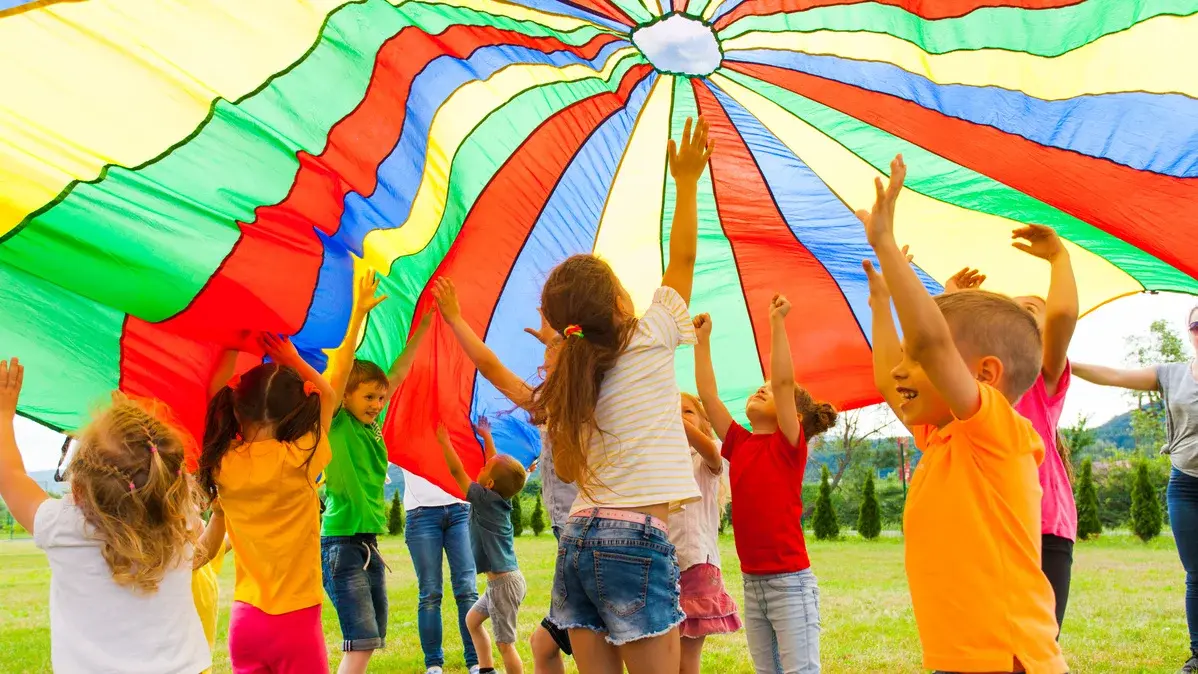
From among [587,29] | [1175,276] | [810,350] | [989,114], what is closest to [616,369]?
[587,29]

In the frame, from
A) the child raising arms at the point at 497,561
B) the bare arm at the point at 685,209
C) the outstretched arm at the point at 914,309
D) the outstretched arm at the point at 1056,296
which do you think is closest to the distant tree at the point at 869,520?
the child raising arms at the point at 497,561

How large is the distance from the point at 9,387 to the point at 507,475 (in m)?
2.37

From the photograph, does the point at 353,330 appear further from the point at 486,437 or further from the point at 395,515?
the point at 395,515

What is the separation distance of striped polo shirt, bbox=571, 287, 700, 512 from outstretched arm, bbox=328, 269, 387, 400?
1021 millimetres

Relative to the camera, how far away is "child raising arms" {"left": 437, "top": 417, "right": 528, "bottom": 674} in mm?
4688

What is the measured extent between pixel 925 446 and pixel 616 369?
0.77 m

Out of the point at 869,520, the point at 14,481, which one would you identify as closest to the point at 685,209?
the point at 14,481

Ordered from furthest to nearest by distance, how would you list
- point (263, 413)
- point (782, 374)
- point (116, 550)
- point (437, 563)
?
point (437, 563)
point (782, 374)
point (263, 413)
point (116, 550)

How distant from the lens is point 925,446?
213 cm

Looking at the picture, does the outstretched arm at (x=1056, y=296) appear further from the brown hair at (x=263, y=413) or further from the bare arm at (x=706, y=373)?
the brown hair at (x=263, y=413)

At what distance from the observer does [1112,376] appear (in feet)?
12.5

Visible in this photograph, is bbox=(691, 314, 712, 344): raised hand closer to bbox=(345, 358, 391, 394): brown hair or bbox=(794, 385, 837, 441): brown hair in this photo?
bbox=(794, 385, 837, 441): brown hair

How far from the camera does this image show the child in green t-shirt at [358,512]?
3615mm

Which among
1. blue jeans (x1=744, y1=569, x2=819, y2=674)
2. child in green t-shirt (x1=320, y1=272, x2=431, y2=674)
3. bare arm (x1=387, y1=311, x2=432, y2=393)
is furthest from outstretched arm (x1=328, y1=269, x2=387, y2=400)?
blue jeans (x1=744, y1=569, x2=819, y2=674)
